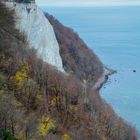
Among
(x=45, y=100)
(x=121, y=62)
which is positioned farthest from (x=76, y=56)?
(x=45, y=100)

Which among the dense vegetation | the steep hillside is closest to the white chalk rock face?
the dense vegetation

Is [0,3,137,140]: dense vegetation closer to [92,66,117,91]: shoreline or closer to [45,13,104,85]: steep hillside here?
[45,13,104,85]: steep hillside

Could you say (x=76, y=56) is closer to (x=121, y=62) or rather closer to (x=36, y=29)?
(x=121, y=62)

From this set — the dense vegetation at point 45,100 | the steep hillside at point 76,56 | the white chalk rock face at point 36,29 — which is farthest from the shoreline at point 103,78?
the dense vegetation at point 45,100

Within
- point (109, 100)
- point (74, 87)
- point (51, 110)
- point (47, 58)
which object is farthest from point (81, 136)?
point (109, 100)

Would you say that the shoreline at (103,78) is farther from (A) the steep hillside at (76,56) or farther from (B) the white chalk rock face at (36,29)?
(B) the white chalk rock face at (36,29)
